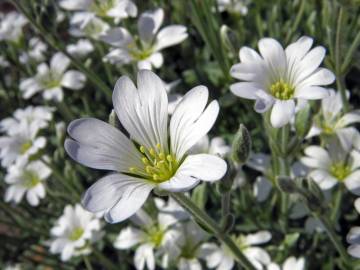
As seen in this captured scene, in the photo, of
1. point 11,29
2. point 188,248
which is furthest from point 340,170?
point 11,29

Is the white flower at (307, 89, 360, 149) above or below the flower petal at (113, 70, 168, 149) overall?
below

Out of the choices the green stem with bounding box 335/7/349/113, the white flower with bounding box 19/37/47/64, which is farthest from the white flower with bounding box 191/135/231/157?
the white flower with bounding box 19/37/47/64

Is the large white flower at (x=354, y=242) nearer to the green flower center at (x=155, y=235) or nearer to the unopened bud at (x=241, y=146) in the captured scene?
the unopened bud at (x=241, y=146)

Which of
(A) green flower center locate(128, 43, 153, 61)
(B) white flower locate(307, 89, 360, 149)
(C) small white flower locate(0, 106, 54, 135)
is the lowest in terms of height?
(C) small white flower locate(0, 106, 54, 135)

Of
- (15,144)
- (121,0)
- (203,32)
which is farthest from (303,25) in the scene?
(15,144)

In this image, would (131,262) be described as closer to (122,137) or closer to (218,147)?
(218,147)

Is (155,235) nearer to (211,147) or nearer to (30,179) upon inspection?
(211,147)

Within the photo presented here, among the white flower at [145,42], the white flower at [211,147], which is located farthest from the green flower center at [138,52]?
the white flower at [211,147]

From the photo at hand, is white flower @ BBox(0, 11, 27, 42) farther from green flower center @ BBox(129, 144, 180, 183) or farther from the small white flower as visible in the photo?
green flower center @ BBox(129, 144, 180, 183)
